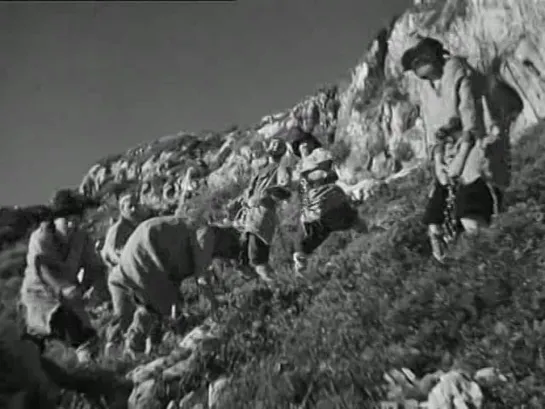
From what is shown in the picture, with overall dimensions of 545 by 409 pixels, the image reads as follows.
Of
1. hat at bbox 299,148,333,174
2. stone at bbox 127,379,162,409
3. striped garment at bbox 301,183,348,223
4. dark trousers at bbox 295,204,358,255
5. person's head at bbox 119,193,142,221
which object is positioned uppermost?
person's head at bbox 119,193,142,221

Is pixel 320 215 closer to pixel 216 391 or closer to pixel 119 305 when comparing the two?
pixel 119 305

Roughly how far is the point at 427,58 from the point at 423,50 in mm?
194

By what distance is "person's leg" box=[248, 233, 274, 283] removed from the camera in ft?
17.3

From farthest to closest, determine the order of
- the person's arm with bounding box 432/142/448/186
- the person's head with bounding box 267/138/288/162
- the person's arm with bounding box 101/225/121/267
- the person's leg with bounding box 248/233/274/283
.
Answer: the person's head with bounding box 267/138/288/162 < the person's arm with bounding box 101/225/121/267 < the person's leg with bounding box 248/233/274/283 < the person's arm with bounding box 432/142/448/186

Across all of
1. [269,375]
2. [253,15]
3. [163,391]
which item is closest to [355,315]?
[269,375]

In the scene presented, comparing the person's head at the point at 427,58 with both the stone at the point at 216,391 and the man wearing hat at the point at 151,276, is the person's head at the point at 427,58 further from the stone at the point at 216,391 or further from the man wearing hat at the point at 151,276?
the stone at the point at 216,391

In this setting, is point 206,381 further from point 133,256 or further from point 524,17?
point 524,17

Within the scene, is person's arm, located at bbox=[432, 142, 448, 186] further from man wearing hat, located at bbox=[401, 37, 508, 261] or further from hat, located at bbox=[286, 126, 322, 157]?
hat, located at bbox=[286, 126, 322, 157]

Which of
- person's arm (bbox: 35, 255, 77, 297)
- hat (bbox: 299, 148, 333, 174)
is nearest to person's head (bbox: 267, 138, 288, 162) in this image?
hat (bbox: 299, 148, 333, 174)

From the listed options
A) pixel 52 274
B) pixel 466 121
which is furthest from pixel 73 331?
pixel 466 121

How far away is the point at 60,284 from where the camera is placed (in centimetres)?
501

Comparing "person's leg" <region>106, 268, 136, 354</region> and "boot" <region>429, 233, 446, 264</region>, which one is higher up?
"person's leg" <region>106, 268, 136, 354</region>

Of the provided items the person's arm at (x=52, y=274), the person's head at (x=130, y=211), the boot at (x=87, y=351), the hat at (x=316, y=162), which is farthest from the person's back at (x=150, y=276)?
the hat at (x=316, y=162)

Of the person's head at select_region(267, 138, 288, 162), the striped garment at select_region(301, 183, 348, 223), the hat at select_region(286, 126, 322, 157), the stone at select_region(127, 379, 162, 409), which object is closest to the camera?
the stone at select_region(127, 379, 162, 409)
